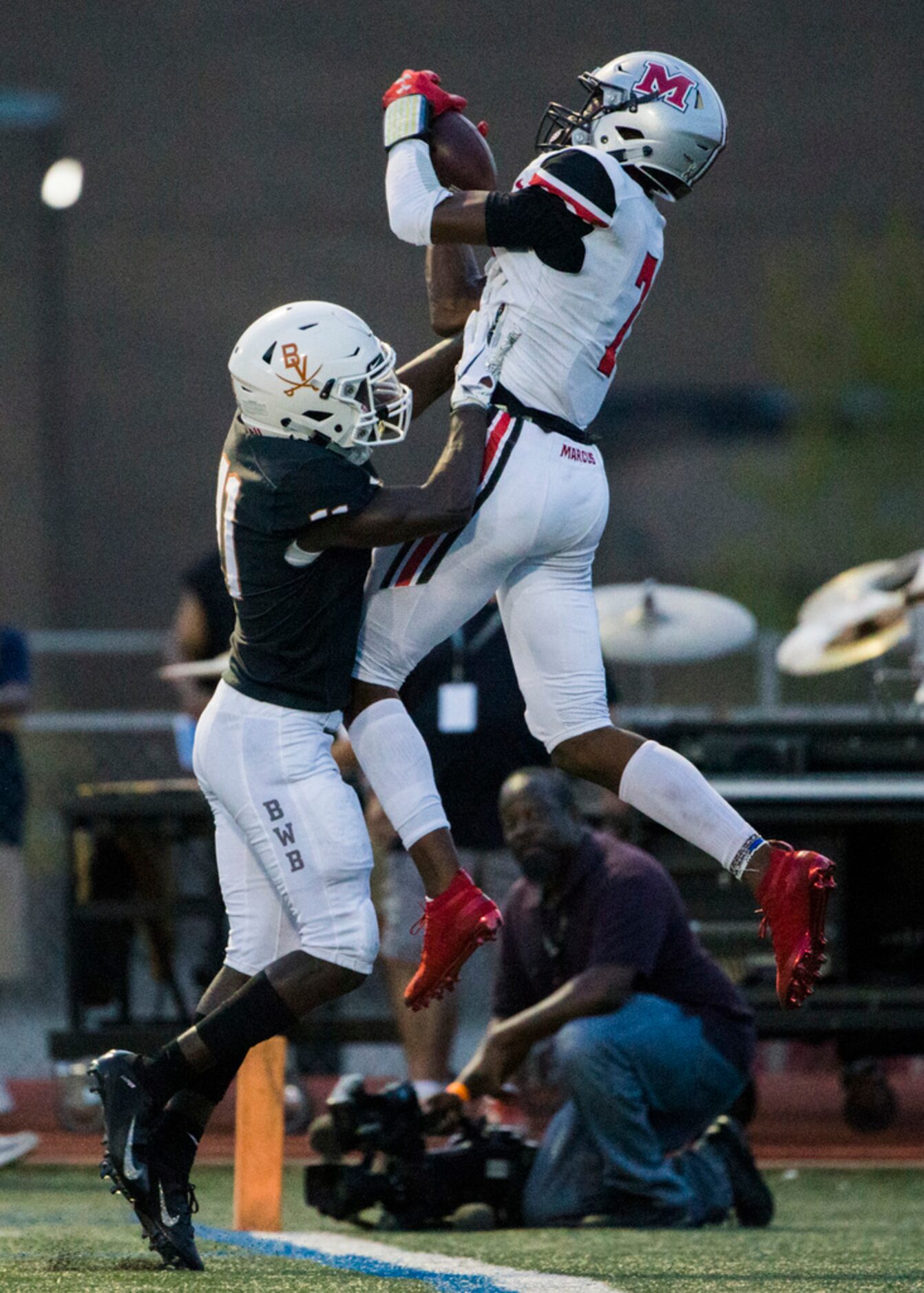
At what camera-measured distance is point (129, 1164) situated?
12.5ft

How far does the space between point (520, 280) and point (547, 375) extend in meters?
0.20

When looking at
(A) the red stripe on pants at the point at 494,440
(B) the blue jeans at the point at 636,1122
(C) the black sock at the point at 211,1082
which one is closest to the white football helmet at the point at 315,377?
(A) the red stripe on pants at the point at 494,440

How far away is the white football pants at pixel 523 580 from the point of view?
4.03 meters

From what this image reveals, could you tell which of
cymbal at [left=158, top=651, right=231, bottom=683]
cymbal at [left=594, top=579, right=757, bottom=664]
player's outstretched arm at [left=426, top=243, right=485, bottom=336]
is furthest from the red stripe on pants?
cymbal at [left=594, top=579, right=757, bottom=664]

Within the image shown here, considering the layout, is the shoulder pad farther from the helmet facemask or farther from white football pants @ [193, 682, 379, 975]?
white football pants @ [193, 682, 379, 975]

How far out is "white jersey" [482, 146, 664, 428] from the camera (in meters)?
4.07

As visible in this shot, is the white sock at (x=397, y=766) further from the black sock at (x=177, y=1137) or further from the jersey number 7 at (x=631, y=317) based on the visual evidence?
the jersey number 7 at (x=631, y=317)

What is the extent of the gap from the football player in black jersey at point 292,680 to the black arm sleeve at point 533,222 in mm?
298

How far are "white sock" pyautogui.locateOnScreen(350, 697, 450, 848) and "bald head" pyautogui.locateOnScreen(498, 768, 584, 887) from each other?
162 cm

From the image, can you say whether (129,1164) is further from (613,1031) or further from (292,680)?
(613,1031)

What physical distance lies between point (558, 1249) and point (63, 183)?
9881 millimetres

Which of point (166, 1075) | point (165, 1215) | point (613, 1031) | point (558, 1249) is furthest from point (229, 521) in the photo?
point (613, 1031)

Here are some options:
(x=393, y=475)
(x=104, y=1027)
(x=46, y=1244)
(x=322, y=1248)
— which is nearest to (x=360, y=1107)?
(x=322, y=1248)

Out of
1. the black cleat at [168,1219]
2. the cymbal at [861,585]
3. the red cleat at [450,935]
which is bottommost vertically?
the black cleat at [168,1219]
